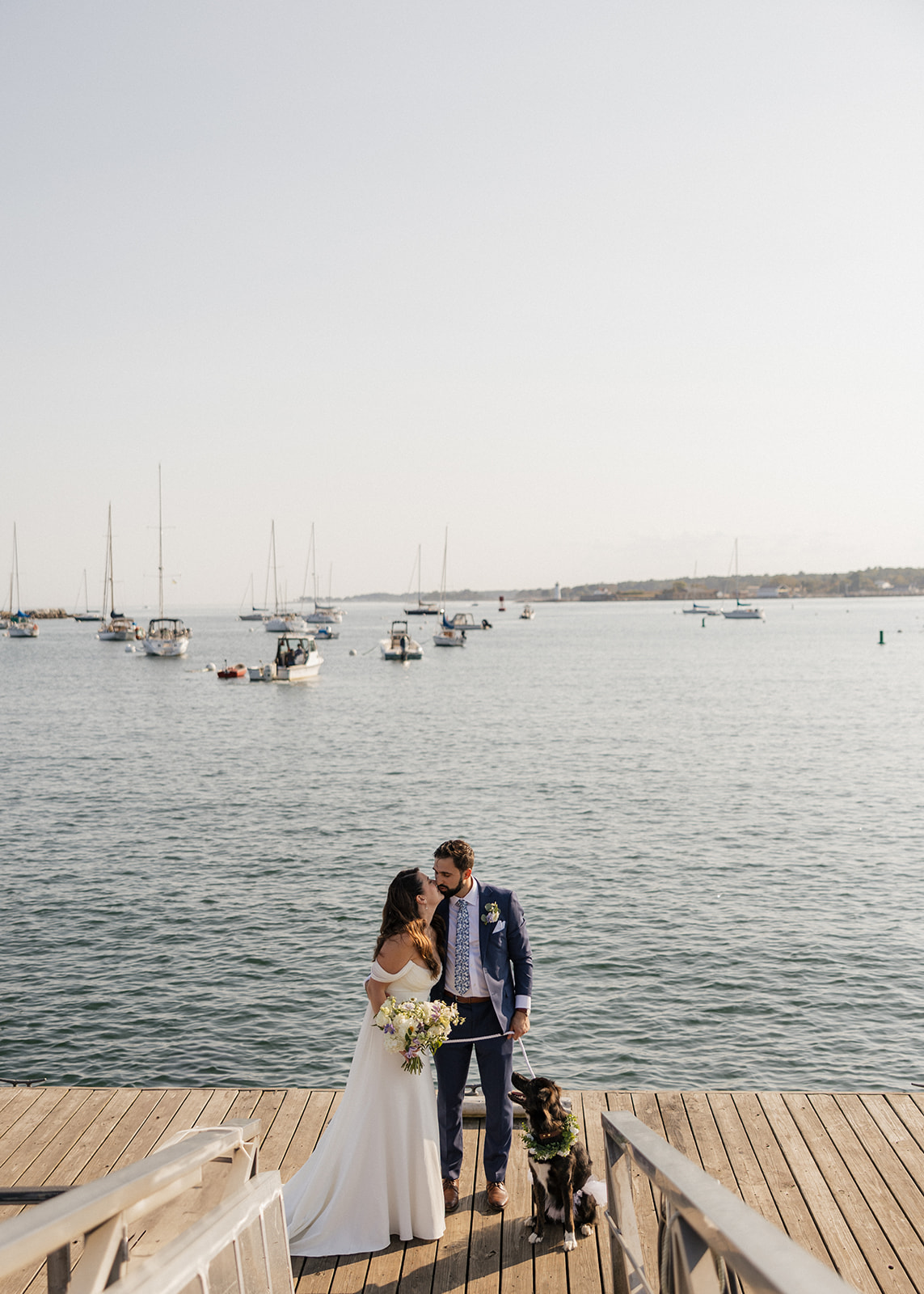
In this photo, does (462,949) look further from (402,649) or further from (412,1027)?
(402,649)

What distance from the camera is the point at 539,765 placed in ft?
114

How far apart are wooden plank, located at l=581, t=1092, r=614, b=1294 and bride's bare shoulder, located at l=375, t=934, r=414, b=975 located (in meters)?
1.35

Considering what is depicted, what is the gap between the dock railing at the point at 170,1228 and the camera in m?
1.79

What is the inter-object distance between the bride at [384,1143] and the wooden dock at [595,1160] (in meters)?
0.13

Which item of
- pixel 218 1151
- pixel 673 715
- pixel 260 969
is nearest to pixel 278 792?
pixel 260 969

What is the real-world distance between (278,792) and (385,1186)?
84.6ft

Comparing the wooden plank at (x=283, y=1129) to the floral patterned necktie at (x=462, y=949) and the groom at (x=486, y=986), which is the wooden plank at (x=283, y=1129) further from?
the floral patterned necktie at (x=462, y=949)

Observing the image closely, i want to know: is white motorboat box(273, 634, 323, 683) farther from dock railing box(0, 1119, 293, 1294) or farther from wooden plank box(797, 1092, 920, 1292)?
dock railing box(0, 1119, 293, 1294)

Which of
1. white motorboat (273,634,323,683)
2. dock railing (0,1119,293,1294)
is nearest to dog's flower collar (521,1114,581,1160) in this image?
dock railing (0,1119,293,1294)

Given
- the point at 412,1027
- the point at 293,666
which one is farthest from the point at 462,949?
the point at 293,666

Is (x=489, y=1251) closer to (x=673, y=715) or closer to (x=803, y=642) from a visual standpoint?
(x=673, y=715)

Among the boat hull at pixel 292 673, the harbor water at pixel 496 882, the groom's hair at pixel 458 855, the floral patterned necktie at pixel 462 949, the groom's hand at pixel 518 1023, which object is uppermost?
the groom's hair at pixel 458 855

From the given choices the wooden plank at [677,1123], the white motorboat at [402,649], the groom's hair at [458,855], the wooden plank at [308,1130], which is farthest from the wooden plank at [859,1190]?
the white motorboat at [402,649]

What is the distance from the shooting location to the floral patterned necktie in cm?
581
